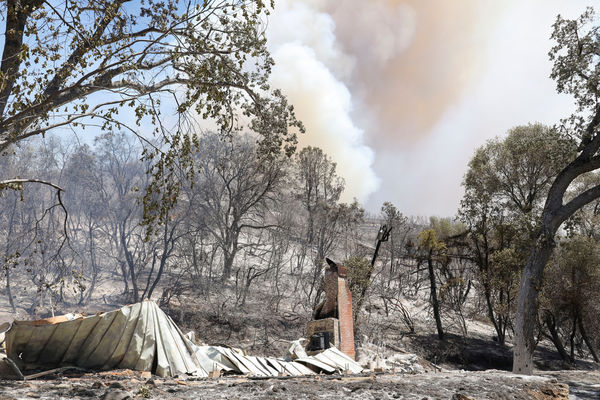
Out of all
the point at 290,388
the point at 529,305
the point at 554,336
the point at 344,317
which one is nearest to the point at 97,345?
the point at 290,388

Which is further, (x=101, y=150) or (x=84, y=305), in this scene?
(x=101, y=150)

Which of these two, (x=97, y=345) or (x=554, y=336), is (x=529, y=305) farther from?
(x=554, y=336)

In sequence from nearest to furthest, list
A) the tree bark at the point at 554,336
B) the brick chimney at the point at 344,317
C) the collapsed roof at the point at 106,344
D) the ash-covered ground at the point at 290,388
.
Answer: the ash-covered ground at the point at 290,388 → the collapsed roof at the point at 106,344 → the brick chimney at the point at 344,317 → the tree bark at the point at 554,336

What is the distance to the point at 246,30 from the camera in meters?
7.75

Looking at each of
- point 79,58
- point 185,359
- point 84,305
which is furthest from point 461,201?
A: point 84,305

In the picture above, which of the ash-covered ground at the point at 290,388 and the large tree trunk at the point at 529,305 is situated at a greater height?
the large tree trunk at the point at 529,305

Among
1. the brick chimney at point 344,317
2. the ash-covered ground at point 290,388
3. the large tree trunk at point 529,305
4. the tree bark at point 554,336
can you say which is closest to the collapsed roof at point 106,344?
the ash-covered ground at point 290,388

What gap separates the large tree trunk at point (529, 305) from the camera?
12703 millimetres

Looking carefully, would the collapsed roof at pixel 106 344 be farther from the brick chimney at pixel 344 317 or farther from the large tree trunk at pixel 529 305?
the large tree trunk at pixel 529 305

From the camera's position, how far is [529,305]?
506 inches

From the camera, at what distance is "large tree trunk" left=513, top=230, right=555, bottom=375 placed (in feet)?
41.7

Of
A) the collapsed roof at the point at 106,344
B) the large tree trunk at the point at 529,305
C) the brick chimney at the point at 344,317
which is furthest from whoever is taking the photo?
the brick chimney at the point at 344,317

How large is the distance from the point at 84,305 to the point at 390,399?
33.2 meters

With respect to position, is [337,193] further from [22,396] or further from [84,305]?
[22,396]
